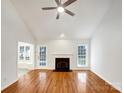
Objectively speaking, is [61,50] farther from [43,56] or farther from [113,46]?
[113,46]

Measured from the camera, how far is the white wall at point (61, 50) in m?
8.48

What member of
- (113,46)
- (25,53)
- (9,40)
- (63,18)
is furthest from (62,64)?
(9,40)

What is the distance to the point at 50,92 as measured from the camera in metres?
4.02

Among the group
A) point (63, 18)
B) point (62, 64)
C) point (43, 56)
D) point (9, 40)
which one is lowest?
point (62, 64)

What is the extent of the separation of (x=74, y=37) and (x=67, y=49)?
99 centimetres

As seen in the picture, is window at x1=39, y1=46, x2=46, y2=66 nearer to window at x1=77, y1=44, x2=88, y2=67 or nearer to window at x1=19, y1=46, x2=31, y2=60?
window at x1=19, y1=46, x2=31, y2=60

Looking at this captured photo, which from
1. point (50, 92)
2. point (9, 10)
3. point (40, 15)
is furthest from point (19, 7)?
point (50, 92)

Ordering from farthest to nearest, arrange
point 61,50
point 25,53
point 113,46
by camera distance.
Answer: point 25,53 < point 61,50 < point 113,46

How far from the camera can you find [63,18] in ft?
19.9

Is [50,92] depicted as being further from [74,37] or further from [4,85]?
[74,37]

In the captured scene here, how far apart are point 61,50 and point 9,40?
14.5ft

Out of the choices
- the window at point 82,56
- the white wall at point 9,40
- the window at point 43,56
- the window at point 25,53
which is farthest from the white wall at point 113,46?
the window at point 25,53

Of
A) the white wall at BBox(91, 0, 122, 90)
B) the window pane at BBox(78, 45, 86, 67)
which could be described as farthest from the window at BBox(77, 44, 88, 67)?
the white wall at BBox(91, 0, 122, 90)

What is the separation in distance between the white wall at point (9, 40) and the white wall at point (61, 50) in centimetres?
317
